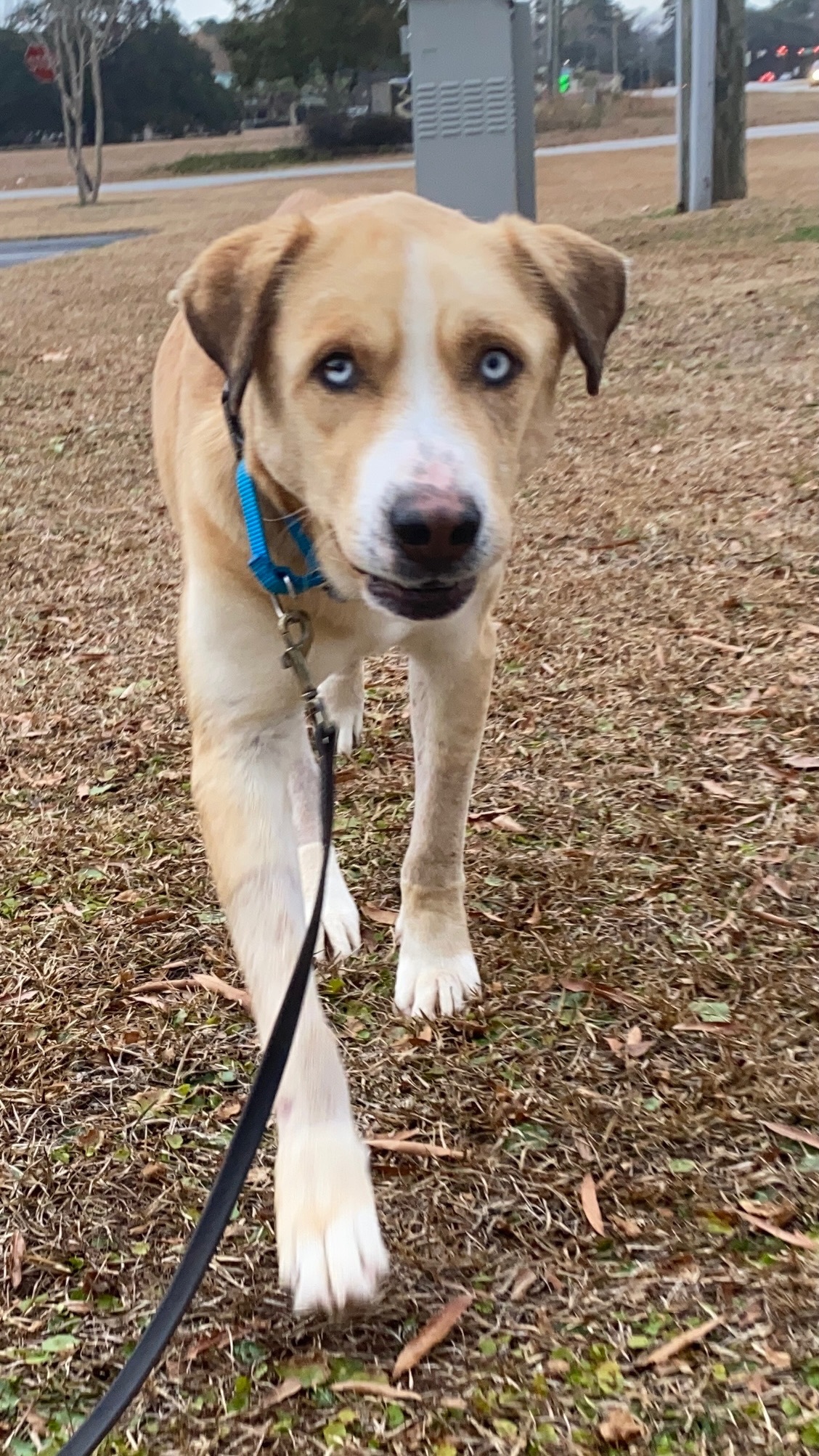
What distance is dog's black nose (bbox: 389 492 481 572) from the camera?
187cm

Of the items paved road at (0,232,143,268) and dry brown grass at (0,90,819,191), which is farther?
dry brown grass at (0,90,819,191)

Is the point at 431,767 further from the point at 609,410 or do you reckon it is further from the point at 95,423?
the point at 95,423

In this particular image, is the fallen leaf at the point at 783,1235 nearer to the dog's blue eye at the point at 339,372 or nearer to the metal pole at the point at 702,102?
the dog's blue eye at the point at 339,372

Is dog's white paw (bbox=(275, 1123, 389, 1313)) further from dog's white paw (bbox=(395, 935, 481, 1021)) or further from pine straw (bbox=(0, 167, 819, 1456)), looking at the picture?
dog's white paw (bbox=(395, 935, 481, 1021))

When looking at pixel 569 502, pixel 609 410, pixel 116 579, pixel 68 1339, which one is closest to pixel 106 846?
pixel 68 1339

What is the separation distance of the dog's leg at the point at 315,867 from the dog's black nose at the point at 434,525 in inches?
35.2

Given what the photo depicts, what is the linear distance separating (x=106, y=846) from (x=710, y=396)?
5107 mm

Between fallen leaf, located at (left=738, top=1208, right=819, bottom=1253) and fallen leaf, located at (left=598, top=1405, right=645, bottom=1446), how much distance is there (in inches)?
16.9

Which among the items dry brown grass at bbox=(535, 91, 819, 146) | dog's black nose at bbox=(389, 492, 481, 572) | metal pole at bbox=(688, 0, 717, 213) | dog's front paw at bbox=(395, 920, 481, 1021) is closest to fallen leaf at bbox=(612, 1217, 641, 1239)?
dog's front paw at bbox=(395, 920, 481, 1021)

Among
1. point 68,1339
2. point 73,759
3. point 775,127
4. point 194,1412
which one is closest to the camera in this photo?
point 194,1412

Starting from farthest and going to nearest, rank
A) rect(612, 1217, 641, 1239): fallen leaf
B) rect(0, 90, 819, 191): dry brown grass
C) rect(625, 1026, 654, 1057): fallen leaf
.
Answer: rect(0, 90, 819, 191): dry brown grass, rect(625, 1026, 654, 1057): fallen leaf, rect(612, 1217, 641, 1239): fallen leaf

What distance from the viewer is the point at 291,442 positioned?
7.04ft

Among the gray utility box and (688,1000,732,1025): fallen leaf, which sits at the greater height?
the gray utility box

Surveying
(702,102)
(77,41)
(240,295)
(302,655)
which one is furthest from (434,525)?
(77,41)
